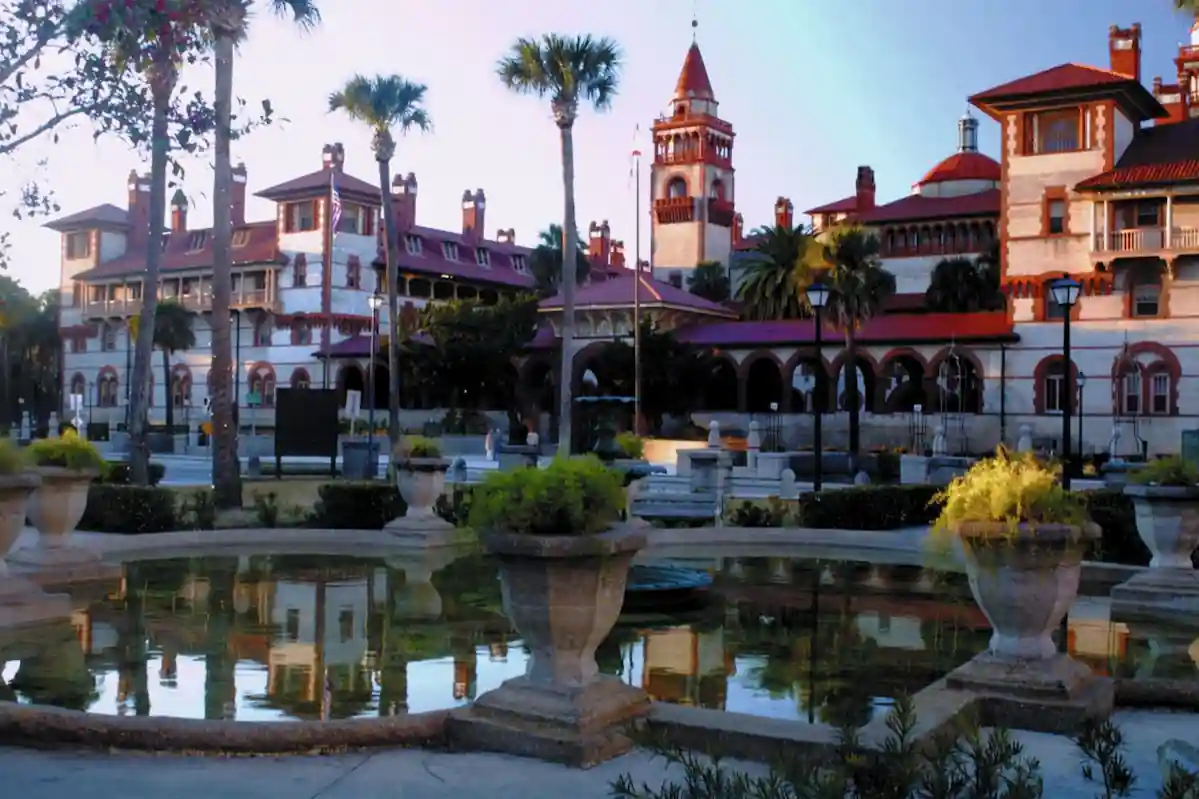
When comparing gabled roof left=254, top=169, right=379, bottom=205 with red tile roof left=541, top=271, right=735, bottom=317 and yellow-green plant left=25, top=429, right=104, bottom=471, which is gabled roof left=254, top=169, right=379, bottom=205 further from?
yellow-green plant left=25, top=429, right=104, bottom=471

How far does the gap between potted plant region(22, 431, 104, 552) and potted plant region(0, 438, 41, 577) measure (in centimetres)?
193

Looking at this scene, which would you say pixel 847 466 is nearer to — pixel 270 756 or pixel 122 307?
pixel 270 756

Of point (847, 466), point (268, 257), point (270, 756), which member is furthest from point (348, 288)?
point (270, 756)

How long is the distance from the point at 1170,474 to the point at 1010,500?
6.27 m

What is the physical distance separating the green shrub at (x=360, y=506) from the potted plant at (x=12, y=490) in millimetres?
8245

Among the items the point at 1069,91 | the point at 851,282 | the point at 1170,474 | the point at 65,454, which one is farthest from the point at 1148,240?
the point at 65,454

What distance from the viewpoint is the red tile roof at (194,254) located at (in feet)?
230

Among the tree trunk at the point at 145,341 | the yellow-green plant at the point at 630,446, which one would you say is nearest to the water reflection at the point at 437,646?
the yellow-green plant at the point at 630,446

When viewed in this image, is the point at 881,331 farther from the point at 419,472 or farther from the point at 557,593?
the point at 557,593

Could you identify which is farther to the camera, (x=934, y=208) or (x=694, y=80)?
(x=694, y=80)

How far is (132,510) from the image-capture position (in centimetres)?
1889

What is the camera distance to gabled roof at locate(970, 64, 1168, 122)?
Answer: 48156 millimetres

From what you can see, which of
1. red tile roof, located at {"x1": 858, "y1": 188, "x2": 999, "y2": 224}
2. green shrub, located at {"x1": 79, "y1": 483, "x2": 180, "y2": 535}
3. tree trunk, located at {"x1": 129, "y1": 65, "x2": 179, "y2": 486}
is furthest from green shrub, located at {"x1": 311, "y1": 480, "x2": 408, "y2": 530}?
red tile roof, located at {"x1": 858, "y1": 188, "x2": 999, "y2": 224}

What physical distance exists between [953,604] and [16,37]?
10083 millimetres
